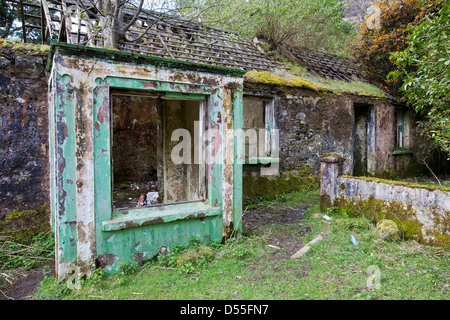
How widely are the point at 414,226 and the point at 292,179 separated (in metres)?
3.14

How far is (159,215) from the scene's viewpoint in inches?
131

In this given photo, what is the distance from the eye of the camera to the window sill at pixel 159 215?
10.00 ft

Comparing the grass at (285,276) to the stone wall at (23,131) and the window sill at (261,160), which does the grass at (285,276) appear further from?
the window sill at (261,160)

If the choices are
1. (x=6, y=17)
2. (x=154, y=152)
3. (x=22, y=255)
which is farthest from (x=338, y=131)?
(x=6, y=17)

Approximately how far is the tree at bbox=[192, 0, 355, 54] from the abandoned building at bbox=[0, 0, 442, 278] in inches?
43.8

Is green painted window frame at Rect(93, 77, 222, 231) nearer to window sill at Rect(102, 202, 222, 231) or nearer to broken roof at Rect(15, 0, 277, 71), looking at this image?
window sill at Rect(102, 202, 222, 231)

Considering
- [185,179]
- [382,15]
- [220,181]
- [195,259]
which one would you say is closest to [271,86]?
[185,179]

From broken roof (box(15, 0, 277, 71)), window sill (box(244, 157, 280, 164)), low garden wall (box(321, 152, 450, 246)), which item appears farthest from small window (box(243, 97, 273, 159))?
low garden wall (box(321, 152, 450, 246))

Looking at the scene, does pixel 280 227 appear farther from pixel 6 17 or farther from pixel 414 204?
pixel 6 17

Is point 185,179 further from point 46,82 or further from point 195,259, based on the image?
point 46,82

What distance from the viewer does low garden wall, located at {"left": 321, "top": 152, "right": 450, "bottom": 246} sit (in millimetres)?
3568

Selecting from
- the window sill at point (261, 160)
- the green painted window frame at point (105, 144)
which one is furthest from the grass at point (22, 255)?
the window sill at point (261, 160)
